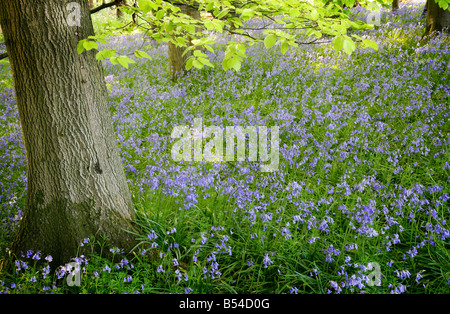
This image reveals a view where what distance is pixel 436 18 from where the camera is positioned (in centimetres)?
866

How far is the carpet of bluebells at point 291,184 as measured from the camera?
3000mm

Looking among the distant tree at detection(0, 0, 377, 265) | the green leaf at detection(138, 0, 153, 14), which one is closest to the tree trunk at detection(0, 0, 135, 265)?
the distant tree at detection(0, 0, 377, 265)

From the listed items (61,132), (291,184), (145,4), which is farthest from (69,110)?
(291,184)

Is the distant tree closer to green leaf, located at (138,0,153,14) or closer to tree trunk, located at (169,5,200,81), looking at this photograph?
green leaf, located at (138,0,153,14)

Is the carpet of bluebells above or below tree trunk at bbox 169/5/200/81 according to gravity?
below

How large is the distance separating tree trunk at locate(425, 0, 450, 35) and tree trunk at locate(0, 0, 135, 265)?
9.59 meters

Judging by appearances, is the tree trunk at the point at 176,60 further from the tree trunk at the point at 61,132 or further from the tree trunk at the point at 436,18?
the tree trunk at the point at 436,18

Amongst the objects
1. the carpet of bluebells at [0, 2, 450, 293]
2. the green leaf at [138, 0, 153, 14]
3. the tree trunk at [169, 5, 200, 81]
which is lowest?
the carpet of bluebells at [0, 2, 450, 293]

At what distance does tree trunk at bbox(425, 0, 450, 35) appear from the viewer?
8508 millimetres

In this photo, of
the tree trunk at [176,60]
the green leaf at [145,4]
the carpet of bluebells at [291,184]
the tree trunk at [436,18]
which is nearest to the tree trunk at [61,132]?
the carpet of bluebells at [291,184]

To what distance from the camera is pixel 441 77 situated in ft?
22.0

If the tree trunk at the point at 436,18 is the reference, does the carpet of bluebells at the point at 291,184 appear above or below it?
below

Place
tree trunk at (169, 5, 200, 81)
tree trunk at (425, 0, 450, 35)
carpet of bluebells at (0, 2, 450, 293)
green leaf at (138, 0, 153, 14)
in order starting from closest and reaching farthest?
1. green leaf at (138, 0, 153, 14)
2. carpet of bluebells at (0, 2, 450, 293)
3. tree trunk at (425, 0, 450, 35)
4. tree trunk at (169, 5, 200, 81)

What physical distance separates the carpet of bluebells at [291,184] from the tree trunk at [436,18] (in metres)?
0.60
